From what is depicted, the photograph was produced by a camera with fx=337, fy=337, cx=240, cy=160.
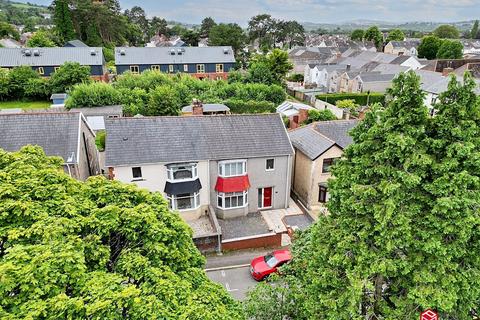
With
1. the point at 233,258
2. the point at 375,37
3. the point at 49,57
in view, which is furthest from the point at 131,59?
the point at 375,37

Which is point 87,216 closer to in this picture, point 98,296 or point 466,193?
point 98,296

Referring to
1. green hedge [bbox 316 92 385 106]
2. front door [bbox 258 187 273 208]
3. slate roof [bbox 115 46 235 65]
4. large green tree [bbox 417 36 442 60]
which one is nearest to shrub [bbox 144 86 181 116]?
front door [bbox 258 187 273 208]

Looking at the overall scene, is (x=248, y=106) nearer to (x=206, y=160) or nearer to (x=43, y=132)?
(x=206, y=160)

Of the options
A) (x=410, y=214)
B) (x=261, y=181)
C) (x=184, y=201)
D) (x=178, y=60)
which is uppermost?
(x=178, y=60)

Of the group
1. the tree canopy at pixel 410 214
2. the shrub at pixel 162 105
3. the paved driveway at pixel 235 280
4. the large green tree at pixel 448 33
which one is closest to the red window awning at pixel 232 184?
the paved driveway at pixel 235 280

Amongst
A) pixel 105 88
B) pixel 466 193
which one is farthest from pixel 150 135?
pixel 105 88

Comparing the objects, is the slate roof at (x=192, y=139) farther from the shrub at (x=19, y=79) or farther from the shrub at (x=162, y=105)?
the shrub at (x=19, y=79)
